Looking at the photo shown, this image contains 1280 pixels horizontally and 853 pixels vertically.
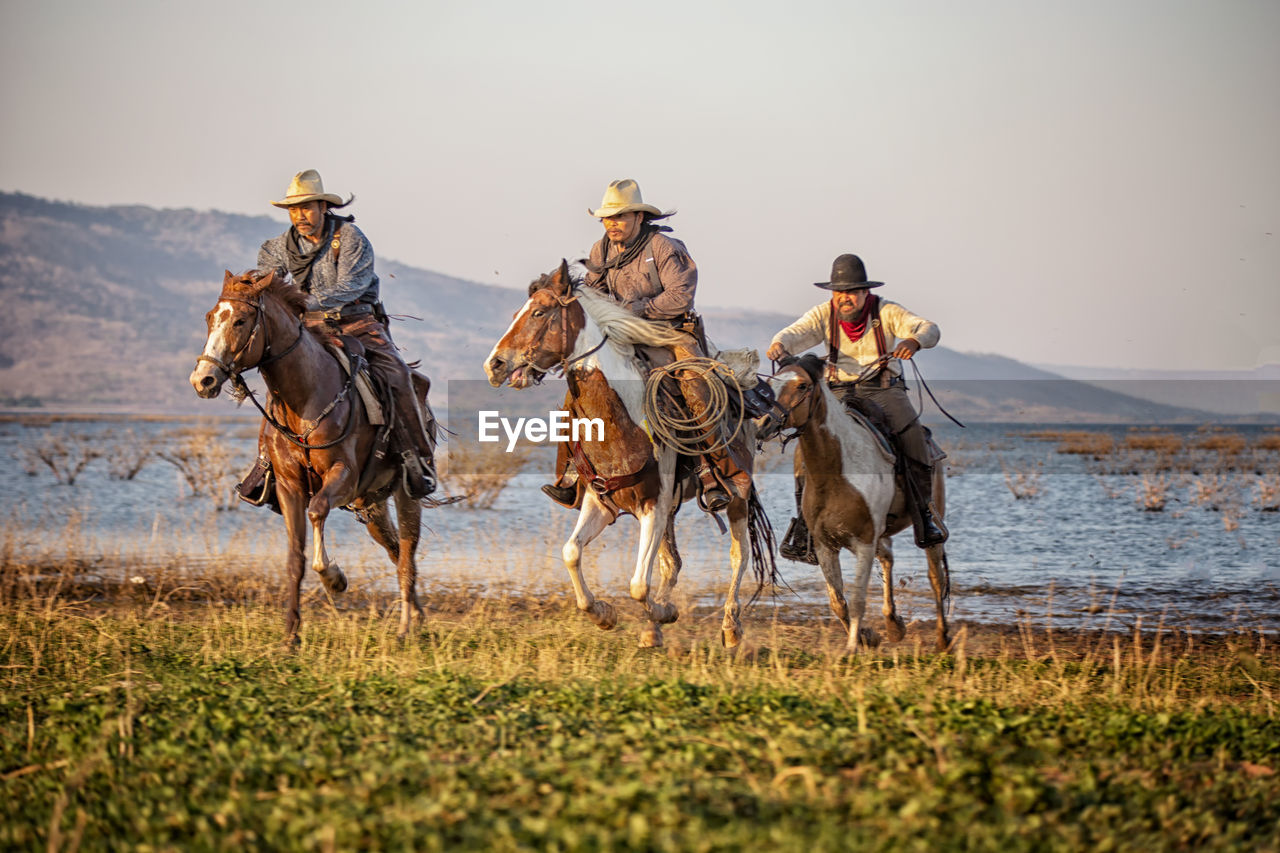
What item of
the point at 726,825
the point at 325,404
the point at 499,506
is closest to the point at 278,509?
the point at 325,404

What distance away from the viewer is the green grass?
443 cm

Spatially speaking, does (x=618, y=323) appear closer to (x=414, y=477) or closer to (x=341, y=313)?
(x=414, y=477)

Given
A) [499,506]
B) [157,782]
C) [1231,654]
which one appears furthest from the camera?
[499,506]

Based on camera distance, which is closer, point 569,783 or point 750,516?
point 569,783

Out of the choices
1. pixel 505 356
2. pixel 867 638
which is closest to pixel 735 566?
pixel 867 638

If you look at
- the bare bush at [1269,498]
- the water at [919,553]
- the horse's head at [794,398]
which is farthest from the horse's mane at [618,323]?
the bare bush at [1269,498]

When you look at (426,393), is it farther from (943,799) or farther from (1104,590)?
(1104,590)

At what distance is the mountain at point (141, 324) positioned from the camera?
384ft

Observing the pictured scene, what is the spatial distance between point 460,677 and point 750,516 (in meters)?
3.63

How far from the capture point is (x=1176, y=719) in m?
6.24

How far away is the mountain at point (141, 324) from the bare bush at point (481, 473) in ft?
214

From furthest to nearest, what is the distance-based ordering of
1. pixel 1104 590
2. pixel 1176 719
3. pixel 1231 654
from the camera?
pixel 1104 590, pixel 1231 654, pixel 1176 719

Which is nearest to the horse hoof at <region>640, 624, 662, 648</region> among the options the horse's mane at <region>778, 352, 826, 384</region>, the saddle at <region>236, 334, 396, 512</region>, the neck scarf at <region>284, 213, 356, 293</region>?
the horse's mane at <region>778, 352, 826, 384</region>

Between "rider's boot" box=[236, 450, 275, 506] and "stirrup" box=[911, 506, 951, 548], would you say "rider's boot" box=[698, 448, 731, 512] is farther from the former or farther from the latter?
"rider's boot" box=[236, 450, 275, 506]
